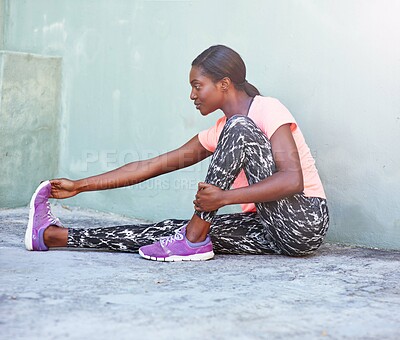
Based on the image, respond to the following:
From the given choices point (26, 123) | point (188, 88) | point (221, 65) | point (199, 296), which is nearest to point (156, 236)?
point (221, 65)

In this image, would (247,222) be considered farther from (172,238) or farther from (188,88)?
(188,88)

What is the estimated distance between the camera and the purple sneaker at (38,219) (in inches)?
119

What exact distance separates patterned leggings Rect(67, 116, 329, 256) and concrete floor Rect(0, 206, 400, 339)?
60 millimetres

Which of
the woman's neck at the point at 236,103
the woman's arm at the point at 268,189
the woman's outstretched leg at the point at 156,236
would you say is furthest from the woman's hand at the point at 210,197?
the woman's neck at the point at 236,103

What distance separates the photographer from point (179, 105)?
4043 millimetres

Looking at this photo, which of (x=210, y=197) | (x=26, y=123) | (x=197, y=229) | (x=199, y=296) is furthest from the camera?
(x=26, y=123)

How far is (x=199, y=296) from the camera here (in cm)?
223

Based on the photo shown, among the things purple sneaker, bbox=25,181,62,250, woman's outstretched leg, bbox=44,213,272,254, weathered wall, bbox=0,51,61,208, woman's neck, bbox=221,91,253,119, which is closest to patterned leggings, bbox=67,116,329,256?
woman's outstretched leg, bbox=44,213,272,254

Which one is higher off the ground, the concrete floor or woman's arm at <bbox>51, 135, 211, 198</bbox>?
woman's arm at <bbox>51, 135, 211, 198</bbox>

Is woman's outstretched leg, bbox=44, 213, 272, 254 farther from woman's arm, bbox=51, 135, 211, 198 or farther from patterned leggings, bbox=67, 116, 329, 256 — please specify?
woman's arm, bbox=51, 135, 211, 198

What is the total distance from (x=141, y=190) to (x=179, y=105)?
0.55 metres

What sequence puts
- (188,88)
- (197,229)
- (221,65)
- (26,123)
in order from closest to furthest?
(197,229) → (221,65) → (188,88) → (26,123)

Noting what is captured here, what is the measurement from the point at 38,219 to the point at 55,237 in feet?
0.33

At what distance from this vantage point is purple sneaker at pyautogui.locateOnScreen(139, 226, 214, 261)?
2.87m
